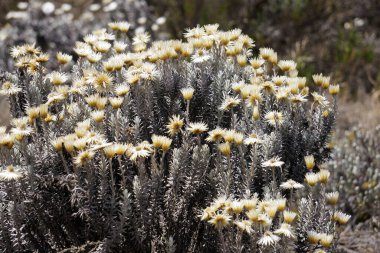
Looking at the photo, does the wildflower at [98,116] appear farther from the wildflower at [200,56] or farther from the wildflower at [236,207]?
the wildflower at [236,207]

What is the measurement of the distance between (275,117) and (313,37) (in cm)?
701

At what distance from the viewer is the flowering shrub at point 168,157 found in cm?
264

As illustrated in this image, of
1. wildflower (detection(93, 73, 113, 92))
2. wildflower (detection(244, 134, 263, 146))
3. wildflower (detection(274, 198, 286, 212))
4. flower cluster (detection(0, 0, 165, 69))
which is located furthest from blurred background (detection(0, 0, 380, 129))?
wildflower (detection(274, 198, 286, 212))

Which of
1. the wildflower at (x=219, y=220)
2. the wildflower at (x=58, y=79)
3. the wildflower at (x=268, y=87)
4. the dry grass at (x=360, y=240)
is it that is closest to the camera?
the wildflower at (x=219, y=220)

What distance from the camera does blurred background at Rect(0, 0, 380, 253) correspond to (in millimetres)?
5047

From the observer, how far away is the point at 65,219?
9.36 ft

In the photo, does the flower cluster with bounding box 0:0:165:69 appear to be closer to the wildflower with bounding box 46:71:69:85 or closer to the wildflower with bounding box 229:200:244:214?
the wildflower with bounding box 46:71:69:85

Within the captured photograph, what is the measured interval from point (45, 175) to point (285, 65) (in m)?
1.35

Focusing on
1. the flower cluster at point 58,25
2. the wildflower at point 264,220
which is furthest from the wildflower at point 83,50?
the flower cluster at point 58,25

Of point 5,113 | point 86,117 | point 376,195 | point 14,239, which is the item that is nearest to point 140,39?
point 86,117

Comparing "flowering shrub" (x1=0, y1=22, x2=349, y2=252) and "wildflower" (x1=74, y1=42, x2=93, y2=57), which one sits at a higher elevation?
"wildflower" (x1=74, y1=42, x2=93, y2=57)

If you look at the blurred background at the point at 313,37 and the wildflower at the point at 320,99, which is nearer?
the wildflower at the point at 320,99

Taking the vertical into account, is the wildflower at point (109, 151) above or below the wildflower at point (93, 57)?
below

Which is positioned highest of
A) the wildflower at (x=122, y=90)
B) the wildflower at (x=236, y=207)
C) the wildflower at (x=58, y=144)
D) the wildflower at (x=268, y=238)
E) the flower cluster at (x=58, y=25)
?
the flower cluster at (x=58, y=25)
